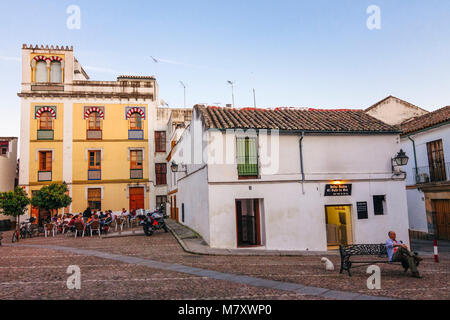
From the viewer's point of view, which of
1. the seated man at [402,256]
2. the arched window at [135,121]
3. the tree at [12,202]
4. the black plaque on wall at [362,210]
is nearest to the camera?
the seated man at [402,256]

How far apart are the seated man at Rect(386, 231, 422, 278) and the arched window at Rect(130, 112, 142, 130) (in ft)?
80.3

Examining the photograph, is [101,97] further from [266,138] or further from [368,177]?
[368,177]

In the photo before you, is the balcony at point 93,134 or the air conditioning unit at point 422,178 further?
the balcony at point 93,134

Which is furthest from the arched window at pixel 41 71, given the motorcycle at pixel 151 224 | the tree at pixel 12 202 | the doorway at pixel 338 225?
the doorway at pixel 338 225

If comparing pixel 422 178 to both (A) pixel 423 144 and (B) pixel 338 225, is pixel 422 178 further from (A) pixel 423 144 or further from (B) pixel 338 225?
(B) pixel 338 225

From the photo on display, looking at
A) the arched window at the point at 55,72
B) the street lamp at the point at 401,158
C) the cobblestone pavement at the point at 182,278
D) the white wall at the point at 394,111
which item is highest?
the arched window at the point at 55,72

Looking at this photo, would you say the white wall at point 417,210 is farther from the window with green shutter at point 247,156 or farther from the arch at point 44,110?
the arch at point 44,110

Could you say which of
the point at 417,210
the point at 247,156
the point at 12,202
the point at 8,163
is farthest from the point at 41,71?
the point at 417,210

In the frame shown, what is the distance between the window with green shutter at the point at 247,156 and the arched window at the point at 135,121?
694 inches

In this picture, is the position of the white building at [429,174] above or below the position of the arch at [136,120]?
Result: below

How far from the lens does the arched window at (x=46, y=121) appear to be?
92.3 feet

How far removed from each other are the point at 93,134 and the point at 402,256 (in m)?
26.2

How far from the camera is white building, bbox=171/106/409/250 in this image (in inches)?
548

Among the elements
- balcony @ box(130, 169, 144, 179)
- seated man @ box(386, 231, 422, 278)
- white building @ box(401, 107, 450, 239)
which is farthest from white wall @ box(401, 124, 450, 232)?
balcony @ box(130, 169, 144, 179)
